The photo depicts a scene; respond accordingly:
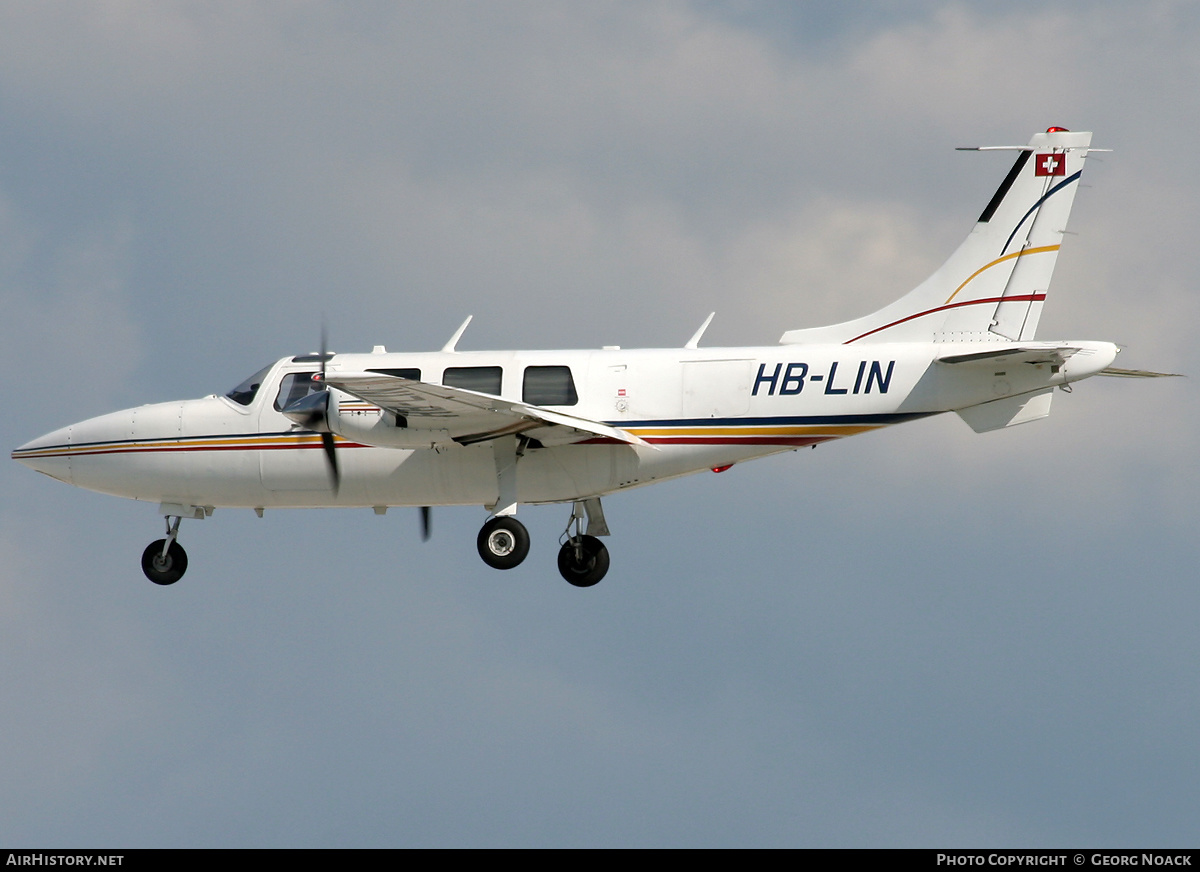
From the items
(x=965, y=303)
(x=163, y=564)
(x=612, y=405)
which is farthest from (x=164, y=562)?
(x=965, y=303)

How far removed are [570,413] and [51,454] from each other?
1049 centimetres

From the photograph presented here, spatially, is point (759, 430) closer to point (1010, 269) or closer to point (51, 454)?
point (1010, 269)

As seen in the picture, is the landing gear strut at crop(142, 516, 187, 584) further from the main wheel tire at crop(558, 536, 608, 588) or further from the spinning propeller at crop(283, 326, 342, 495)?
the main wheel tire at crop(558, 536, 608, 588)

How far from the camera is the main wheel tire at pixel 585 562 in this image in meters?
30.9

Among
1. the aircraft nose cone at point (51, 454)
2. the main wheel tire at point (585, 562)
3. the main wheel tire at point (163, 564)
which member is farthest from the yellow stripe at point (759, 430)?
the aircraft nose cone at point (51, 454)

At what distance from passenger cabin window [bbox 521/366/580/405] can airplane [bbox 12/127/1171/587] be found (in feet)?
0.08

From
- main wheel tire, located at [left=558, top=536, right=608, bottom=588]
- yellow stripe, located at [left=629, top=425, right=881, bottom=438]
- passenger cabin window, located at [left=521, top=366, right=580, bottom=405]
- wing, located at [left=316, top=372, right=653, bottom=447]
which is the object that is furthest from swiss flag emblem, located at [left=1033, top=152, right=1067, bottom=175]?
main wheel tire, located at [left=558, top=536, right=608, bottom=588]

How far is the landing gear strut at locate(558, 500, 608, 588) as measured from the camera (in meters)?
30.9

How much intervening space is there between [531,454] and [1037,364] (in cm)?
898

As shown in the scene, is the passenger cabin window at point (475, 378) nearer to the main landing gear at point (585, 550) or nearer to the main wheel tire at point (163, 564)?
the main landing gear at point (585, 550)

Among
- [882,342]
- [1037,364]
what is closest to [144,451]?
[882,342]

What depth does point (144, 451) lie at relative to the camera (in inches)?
1224

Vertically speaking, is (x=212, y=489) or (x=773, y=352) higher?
(x=773, y=352)

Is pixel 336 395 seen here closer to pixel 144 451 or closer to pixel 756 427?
pixel 144 451
